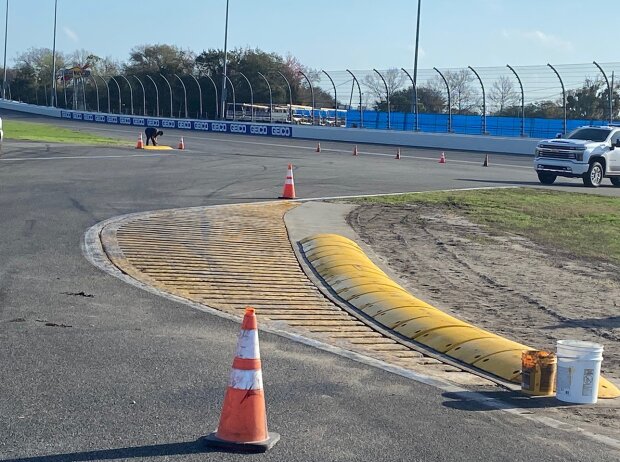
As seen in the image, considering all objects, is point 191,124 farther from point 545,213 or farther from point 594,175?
point 545,213

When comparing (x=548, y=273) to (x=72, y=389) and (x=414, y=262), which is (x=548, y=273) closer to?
(x=414, y=262)

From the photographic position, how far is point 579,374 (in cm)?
684

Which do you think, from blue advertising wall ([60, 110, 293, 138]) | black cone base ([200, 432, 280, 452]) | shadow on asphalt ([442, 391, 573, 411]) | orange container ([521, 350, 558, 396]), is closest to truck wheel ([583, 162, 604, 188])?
orange container ([521, 350, 558, 396])

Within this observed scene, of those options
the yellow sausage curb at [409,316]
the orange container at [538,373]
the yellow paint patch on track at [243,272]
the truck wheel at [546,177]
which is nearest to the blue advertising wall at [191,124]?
the truck wheel at [546,177]

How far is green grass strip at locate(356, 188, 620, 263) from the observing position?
52.2ft

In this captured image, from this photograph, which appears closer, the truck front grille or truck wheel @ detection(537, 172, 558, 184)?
the truck front grille

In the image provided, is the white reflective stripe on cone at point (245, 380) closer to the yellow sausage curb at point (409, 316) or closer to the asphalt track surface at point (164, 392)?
the asphalt track surface at point (164, 392)

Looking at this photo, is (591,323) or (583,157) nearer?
(591,323)

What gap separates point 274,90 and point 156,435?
92536 millimetres

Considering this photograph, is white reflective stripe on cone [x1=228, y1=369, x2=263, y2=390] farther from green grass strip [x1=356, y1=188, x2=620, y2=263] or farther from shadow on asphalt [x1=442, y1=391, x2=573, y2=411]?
green grass strip [x1=356, y1=188, x2=620, y2=263]

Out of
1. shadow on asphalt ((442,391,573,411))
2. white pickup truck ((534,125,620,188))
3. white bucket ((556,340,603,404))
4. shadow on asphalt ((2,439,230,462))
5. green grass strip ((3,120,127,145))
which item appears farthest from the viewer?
green grass strip ((3,120,127,145))

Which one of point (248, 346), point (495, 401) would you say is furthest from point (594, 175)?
point (248, 346)

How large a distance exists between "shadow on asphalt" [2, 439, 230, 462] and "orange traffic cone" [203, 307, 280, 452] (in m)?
0.08

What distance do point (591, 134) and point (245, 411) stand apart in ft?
86.3
